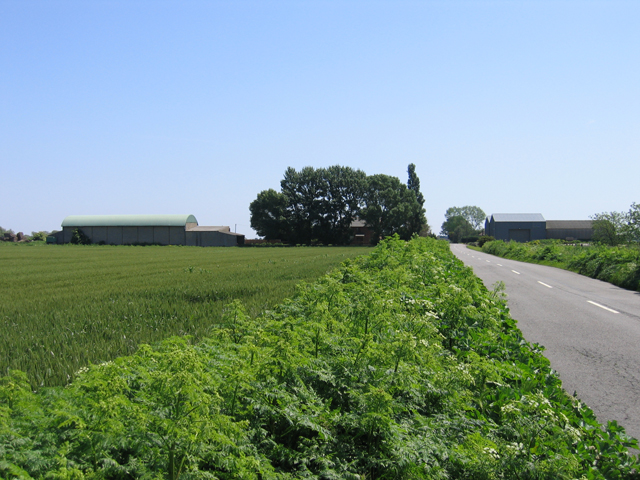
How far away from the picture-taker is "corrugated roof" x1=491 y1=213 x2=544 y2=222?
10300 cm

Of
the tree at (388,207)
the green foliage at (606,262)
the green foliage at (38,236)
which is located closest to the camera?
the green foliage at (606,262)

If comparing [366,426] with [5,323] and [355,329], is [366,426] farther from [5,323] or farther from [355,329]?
[5,323]

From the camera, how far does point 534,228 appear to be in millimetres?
101375

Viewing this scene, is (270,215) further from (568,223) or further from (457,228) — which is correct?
(457,228)

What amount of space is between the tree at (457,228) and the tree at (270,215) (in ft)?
310

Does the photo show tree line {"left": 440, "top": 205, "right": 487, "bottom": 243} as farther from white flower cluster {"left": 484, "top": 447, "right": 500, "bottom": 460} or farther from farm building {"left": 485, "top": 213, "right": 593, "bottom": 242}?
white flower cluster {"left": 484, "top": 447, "right": 500, "bottom": 460}

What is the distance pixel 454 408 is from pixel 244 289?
10.4 m

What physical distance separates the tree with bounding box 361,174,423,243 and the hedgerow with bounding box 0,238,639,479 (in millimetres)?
70478

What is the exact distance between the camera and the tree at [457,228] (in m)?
157

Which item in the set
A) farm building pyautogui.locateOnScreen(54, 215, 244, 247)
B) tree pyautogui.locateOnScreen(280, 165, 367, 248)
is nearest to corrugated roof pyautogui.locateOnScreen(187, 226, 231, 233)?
farm building pyautogui.locateOnScreen(54, 215, 244, 247)

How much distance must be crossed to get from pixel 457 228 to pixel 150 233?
116 m

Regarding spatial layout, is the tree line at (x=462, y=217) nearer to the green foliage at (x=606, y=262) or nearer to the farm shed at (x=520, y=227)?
the farm shed at (x=520, y=227)

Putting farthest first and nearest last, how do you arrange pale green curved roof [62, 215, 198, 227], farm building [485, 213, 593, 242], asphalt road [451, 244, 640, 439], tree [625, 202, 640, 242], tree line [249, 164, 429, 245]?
farm building [485, 213, 593, 242], pale green curved roof [62, 215, 198, 227], tree line [249, 164, 429, 245], tree [625, 202, 640, 242], asphalt road [451, 244, 640, 439]

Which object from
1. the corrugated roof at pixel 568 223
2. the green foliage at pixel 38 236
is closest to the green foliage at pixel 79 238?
the green foliage at pixel 38 236
